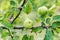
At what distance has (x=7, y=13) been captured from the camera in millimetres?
665

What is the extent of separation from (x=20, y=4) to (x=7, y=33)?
0.12m

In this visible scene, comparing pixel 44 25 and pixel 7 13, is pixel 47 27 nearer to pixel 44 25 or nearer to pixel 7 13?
pixel 44 25

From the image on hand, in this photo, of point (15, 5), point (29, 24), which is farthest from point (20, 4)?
point (29, 24)

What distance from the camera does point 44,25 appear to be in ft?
2.11

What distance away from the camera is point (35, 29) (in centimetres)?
65

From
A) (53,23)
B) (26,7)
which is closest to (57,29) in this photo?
(53,23)

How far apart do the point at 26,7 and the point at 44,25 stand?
9 cm

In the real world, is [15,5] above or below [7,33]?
above

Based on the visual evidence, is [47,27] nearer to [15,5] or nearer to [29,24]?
[29,24]

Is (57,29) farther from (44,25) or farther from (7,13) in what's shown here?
(7,13)

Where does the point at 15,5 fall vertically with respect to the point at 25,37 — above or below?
above

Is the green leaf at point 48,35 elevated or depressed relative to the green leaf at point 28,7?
depressed

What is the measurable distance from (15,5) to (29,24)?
12 cm

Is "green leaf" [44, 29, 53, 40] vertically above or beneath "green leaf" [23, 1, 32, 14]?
beneath
